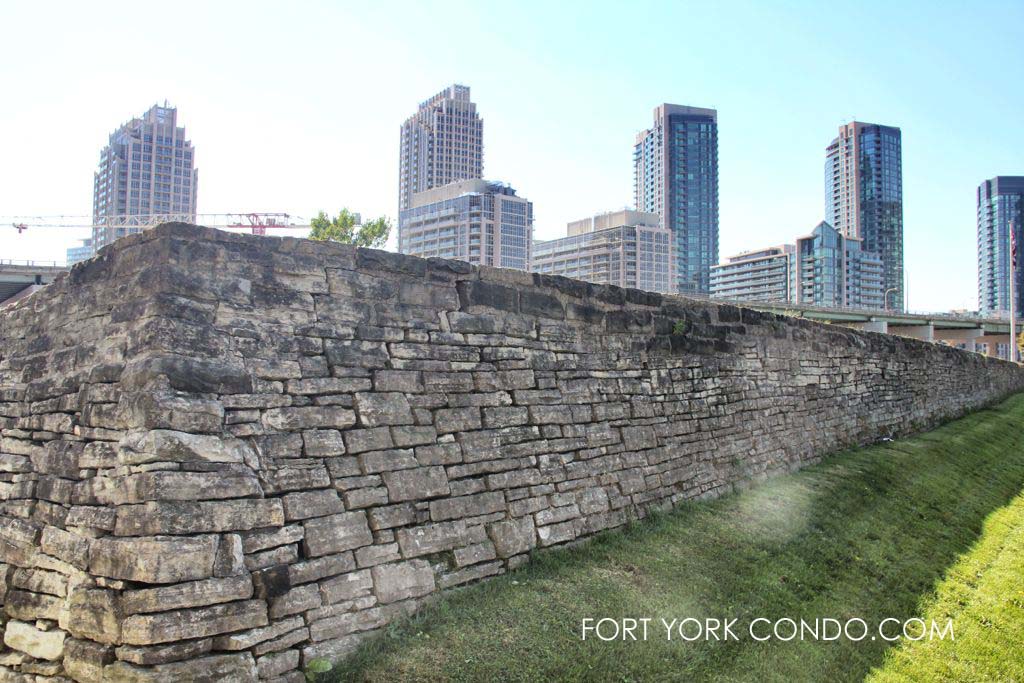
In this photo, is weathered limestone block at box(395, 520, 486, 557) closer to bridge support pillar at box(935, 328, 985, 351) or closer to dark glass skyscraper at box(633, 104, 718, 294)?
bridge support pillar at box(935, 328, 985, 351)

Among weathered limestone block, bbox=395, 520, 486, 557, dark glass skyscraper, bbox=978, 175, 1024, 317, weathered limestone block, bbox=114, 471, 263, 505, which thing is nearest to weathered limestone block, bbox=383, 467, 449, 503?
weathered limestone block, bbox=395, 520, 486, 557

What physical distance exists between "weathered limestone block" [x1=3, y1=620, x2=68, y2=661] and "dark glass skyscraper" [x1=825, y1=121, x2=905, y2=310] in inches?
6396

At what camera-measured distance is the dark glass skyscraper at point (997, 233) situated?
487 ft

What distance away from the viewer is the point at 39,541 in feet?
15.0

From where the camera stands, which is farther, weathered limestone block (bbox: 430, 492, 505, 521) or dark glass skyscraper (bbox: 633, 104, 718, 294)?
dark glass skyscraper (bbox: 633, 104, 718, 294)

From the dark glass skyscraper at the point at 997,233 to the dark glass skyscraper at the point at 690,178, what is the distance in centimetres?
5629

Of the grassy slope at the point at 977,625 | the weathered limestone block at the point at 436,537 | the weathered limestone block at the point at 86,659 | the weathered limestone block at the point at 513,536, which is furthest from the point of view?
the grassy slope at the point at 977,625

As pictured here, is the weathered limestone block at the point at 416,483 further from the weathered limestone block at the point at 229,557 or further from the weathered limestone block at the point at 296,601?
the weathered limestone block at the point at 229,557

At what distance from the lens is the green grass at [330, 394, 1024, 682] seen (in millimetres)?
4406

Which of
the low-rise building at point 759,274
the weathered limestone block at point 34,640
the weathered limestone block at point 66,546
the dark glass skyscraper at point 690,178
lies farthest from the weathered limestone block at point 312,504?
the dark glass skyscraper at point 690,178

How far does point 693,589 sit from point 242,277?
13.4 feet

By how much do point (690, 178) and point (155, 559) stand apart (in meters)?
165

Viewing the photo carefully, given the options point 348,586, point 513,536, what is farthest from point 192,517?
point 513,536

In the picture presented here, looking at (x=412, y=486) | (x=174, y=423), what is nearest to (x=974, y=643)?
(x=412, y=486)
